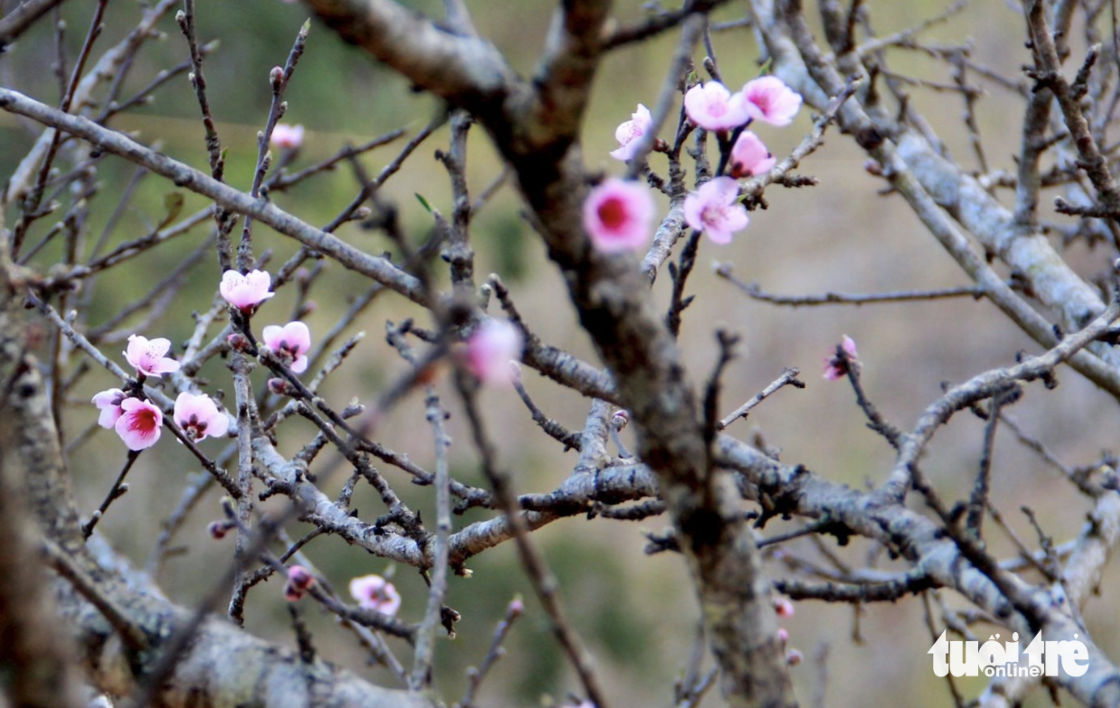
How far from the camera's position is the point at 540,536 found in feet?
15.1

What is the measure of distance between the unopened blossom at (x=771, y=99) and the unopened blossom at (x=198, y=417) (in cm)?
65

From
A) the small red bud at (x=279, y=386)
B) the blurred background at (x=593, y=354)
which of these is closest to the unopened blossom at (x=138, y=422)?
the small red bud at (x=279, y=386)

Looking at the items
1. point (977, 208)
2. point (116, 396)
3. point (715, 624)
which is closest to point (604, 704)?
point (715, 624)

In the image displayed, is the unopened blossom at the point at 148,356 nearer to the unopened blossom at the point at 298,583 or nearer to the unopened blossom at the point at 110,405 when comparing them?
the unopened blossom at the point at 110,405

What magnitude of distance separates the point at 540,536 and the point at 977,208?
133 inches

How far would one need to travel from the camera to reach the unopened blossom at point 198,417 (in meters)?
0.95

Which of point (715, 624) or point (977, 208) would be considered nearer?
point (715, 624)

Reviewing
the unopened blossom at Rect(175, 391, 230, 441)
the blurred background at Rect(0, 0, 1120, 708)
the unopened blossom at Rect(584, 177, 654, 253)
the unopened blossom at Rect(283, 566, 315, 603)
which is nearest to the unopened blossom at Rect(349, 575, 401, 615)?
the unopened blossom at Rect(175, 391, 230, 441)

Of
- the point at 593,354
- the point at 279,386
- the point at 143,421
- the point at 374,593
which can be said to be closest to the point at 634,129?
the point at 279,386

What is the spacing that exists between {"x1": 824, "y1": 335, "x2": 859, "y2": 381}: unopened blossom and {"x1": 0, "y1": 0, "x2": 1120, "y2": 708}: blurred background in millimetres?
2769

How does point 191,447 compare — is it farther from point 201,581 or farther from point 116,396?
point 201,581

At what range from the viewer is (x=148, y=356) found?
92 centimetres

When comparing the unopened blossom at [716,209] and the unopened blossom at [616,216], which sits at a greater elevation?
the unopened blossom at [716,209]

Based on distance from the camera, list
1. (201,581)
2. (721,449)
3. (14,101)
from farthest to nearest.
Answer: (201,581) < (14,101) < (721,449)
